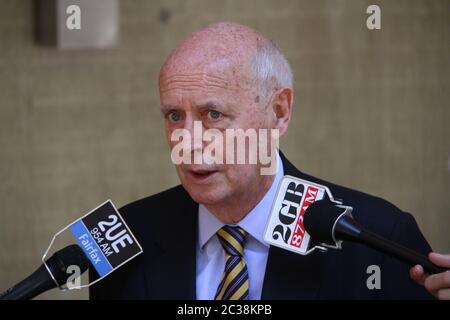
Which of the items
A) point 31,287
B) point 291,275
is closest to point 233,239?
point 291,275

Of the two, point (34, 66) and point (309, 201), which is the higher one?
point (34, 66)

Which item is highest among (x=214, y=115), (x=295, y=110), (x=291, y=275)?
(x=214, y=115)

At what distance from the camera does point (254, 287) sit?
1847mm

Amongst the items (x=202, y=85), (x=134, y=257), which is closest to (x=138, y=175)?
(x=134, y=257)

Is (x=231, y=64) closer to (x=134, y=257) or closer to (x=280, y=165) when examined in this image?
(x=280, y=165)

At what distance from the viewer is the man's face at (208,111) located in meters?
1.78

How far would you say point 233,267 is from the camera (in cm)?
183

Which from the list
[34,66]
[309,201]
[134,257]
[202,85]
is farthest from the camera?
[34,66]

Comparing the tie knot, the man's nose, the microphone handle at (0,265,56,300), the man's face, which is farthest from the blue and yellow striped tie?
the microphone handle at (0,265,56,300)

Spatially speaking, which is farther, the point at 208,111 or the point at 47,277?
the point at 208,111

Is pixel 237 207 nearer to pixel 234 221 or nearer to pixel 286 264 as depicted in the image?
pixel 234 221

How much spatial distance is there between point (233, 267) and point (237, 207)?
15cm

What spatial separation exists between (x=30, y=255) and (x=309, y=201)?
1.89m

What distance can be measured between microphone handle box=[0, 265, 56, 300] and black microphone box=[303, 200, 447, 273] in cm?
49
